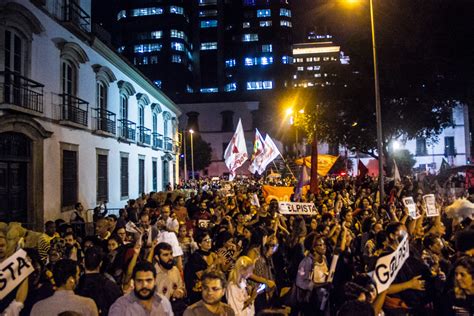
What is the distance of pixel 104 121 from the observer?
20219 mm

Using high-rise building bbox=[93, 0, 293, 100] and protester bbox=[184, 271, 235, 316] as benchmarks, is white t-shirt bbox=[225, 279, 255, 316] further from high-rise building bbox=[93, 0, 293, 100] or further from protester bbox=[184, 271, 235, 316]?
high-rise building bbox=[93, 0, 293, 100]

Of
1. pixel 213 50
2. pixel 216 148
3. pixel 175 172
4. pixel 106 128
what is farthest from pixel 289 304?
pixel 213 50

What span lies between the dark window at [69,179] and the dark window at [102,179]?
2600mm

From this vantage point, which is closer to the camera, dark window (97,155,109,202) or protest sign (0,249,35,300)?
protest sign (0,249,35,300)

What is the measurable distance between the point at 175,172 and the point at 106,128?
2007cm

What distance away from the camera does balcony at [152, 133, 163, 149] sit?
30859mm

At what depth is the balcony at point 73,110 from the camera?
15961mm

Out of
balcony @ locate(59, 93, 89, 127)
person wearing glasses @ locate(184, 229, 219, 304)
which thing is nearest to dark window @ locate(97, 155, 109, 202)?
balcony @ locate(59, 93, 89, 127)

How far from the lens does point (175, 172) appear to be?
132ft

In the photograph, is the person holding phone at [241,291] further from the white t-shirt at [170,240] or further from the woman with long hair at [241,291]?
the white t-shirt at [170,240]

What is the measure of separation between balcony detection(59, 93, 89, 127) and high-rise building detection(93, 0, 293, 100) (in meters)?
70.4

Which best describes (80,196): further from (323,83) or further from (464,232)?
(323,83)

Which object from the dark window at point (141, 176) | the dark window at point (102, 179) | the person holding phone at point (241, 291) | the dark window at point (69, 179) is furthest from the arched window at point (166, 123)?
the person holding phone at point (241, 291)

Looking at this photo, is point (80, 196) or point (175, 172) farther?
point (175, 172)
